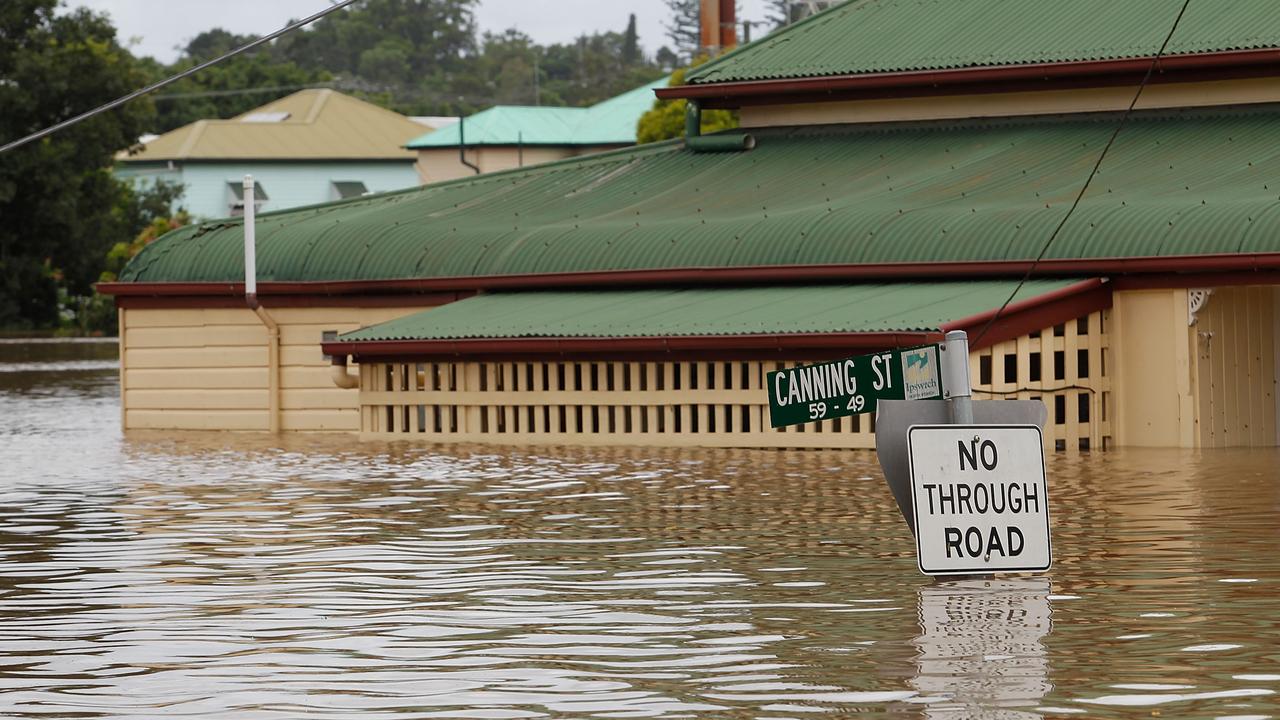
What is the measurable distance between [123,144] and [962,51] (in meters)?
58.1

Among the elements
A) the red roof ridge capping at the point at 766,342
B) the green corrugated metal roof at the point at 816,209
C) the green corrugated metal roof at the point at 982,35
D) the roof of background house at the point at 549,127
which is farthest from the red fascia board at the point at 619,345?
Answer: the roof of background house at the point at 549,127

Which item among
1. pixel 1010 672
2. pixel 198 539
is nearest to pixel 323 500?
pixel 198 539

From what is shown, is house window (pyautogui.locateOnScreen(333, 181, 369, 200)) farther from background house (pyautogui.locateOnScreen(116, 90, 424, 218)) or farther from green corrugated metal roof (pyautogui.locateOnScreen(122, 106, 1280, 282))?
green corrugated metal roof (pyautogui.locateOnScreen(122, 106, 1280, 282))

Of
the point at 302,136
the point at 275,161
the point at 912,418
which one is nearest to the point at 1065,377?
the point at 912,418

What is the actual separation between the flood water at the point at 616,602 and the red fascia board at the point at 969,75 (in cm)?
757

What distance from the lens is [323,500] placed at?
18766mm

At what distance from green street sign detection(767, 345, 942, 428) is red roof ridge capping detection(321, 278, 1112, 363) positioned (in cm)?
994

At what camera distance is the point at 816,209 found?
2772 cm

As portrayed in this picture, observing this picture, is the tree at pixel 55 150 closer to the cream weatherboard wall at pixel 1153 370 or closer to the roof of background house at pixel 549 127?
the roof of background house at pixel 549 127

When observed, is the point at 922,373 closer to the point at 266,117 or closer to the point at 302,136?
the point at 302,136

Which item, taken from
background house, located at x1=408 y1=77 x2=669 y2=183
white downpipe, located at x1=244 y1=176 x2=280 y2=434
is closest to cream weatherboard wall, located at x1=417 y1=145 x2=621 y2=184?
background house, located at x1=408 y1=77 x2=669 y2=183

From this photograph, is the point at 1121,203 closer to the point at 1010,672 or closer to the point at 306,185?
the point at 1010,672

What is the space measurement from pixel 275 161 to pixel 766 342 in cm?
9131

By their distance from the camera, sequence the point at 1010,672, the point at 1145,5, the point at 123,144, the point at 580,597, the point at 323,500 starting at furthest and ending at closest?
1. the point at 123,144
2. the point at 1145,5
3. the point at 323,500
4. the point at 580,597
5. the point at 1010,672
